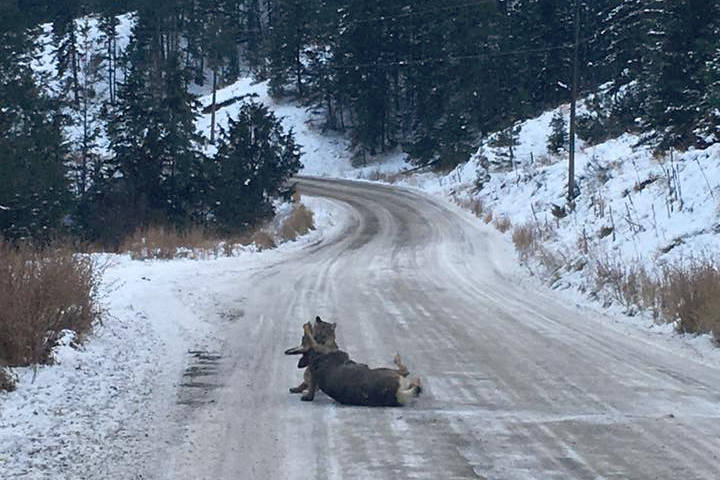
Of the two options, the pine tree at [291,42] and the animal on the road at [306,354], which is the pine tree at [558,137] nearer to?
the animal on the road at [306,354]

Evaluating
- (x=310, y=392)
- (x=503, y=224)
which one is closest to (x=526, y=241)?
(x=503, y=224)

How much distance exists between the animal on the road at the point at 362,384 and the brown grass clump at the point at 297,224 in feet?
61.6

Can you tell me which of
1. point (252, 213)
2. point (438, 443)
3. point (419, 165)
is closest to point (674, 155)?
point (252, 213)

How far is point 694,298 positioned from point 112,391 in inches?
300

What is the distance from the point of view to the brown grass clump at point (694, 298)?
10580mm

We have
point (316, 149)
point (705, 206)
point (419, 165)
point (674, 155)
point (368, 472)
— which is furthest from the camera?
point (316, 149)

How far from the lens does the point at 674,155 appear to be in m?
20.7

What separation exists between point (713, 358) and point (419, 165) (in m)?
44.7

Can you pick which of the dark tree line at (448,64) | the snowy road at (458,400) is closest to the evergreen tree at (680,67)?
the dark tree line at (448,64)

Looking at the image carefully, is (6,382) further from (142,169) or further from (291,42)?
(291,42)

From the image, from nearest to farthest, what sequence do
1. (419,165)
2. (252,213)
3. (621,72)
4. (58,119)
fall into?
1. (252,213)
2. (58,119)
3. (621,72)
4. (419,165)

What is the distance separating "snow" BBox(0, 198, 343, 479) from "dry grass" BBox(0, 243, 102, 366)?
19 cm

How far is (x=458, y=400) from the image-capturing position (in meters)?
7.63

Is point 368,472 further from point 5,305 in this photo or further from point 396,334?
point 396,334
